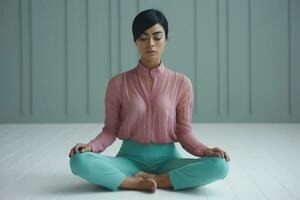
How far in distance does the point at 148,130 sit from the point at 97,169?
34 cm

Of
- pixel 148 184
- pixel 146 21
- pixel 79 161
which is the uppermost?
pixel 146 21

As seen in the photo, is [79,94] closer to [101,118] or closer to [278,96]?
[101,118]

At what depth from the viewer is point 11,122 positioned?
6590 millimetres

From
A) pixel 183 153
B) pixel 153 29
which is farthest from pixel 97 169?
pixel 183 153

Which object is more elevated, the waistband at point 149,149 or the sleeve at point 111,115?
the sleeve at point 111,115

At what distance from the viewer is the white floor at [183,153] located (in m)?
2.87

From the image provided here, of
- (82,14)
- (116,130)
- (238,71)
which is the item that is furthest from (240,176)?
(82,14)

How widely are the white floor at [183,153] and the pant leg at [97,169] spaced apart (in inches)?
2.2

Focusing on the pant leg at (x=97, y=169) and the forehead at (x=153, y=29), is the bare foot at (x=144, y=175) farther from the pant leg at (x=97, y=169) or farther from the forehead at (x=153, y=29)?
the forehead at (x=153, y=29)

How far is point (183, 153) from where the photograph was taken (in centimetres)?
429

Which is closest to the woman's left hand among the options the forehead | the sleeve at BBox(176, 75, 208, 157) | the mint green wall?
the sleeve at BBox(176, 75, 208, 157)

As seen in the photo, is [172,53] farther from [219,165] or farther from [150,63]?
[219,165]

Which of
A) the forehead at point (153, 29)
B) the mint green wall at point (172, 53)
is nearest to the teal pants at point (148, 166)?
the forehead at point (153, 29)

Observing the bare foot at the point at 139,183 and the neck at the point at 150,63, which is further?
the neck at the point at 150,63
